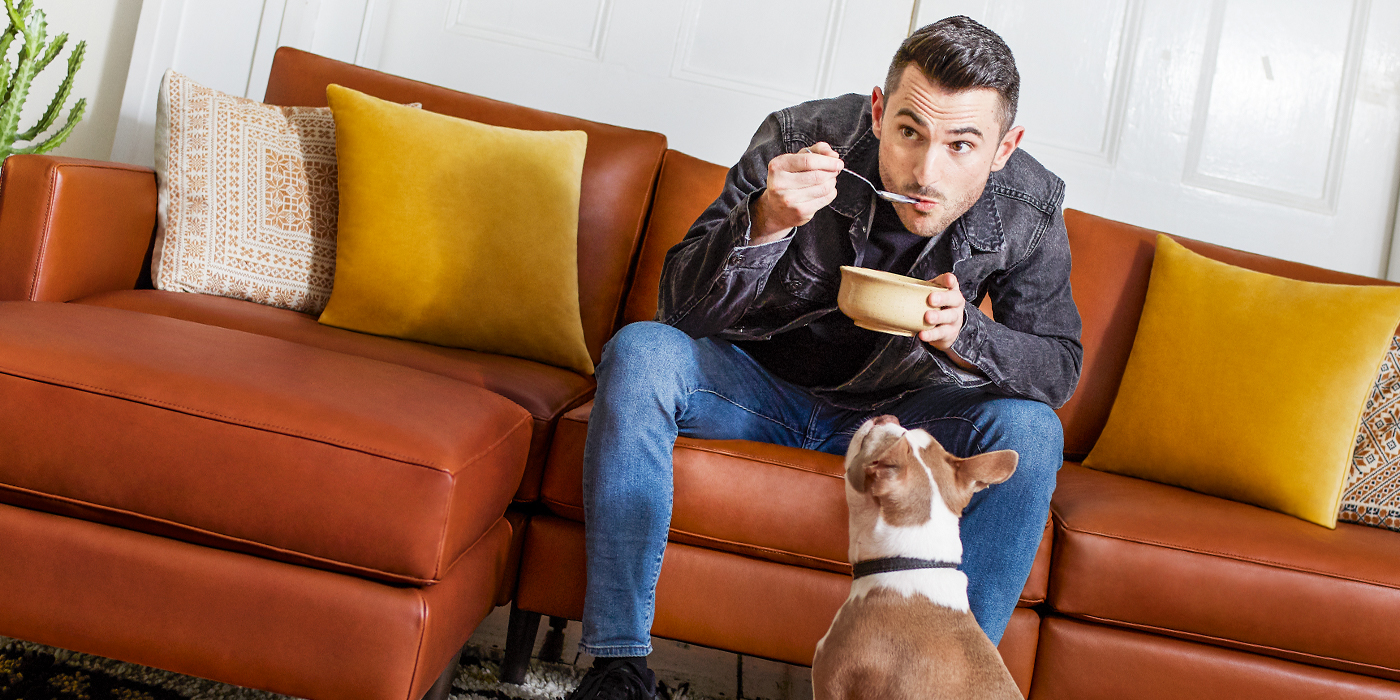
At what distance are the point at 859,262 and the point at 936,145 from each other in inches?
10.4

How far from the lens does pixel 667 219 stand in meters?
2.07

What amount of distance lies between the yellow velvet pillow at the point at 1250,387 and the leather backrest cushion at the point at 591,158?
3.67ft

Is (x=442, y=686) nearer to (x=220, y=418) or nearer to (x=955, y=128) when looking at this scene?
(x=220, y=418)

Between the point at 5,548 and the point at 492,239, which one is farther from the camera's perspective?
the point at 492,239

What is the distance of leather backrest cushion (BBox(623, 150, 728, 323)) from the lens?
6.72 feet

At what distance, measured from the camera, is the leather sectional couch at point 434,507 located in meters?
1.10

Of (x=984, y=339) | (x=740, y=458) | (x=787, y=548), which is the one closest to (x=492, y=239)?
(x=740, y=458)

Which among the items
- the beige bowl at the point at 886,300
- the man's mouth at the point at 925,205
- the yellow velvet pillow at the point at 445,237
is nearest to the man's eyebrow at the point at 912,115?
the man's mouth at the point at 925,205

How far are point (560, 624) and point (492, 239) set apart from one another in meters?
0.77

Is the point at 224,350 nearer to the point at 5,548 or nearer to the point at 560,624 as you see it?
the point at 5,548

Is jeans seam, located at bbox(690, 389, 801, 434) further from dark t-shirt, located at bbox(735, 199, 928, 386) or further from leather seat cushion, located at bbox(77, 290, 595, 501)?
leather seat cushion, located at bbox(77, 290, 595, 501)

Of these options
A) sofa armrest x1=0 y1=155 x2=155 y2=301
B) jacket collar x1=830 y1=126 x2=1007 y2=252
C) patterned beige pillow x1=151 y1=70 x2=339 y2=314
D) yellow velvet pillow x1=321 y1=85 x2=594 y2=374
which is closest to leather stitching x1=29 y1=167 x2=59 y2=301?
sofa armrest x1=0 y1=155 x2=155 y2=301

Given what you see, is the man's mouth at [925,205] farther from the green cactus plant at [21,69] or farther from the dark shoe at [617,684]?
the green cactus plant at [21,69]

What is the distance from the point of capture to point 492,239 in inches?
72.3
